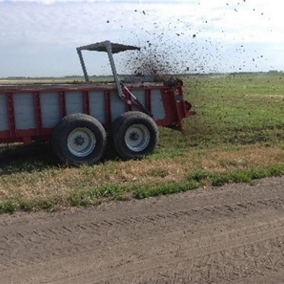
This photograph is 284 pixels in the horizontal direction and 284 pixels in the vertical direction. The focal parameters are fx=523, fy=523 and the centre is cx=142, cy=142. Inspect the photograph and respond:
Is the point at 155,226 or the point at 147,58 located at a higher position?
the point at 147,58

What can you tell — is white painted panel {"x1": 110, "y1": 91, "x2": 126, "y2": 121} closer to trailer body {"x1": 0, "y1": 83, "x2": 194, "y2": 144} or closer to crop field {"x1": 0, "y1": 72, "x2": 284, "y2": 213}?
trailer body {"x1": 0, "y1": 83, "x2": 194, "y2": 144}

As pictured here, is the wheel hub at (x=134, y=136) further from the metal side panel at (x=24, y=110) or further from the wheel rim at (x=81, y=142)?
the metal side panel at (x=24, y=110)

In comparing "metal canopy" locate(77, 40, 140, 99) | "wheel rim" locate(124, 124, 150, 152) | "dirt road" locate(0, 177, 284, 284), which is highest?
"metal canopy" locate(77, 40, 140, 99)

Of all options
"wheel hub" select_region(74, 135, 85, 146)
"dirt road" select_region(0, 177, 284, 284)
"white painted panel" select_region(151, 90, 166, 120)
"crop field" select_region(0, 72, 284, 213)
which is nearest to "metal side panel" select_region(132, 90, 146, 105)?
"white painted panel" select_region(151, 90, 166, 120)

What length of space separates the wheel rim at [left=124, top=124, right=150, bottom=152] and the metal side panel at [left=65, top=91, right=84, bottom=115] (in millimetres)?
1084

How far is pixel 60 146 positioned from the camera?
32.5ft

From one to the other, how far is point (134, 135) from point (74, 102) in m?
1.41

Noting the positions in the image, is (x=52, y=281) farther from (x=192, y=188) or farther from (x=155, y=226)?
(x=192, y=188)

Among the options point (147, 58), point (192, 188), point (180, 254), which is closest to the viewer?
point (180, 254)

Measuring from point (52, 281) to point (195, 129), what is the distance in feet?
31.8

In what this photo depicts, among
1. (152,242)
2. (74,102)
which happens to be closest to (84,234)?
(152,242)

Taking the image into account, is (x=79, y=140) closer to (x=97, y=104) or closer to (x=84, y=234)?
(x=97, y=104)

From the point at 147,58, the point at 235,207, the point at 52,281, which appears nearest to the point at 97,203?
the point at 235,207

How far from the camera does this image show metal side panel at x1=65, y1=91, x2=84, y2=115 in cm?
1027
